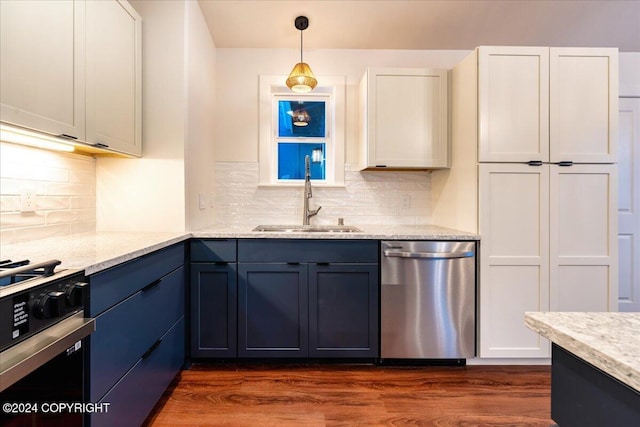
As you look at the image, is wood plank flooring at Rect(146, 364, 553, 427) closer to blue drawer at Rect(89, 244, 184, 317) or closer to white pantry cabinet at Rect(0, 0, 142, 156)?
blue drawer at Rect(89, 244, 184, 317)

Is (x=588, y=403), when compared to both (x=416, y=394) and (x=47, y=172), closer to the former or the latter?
(x=416, y=394)

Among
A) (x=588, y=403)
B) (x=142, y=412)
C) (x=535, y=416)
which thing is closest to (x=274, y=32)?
(x=142, y=412)

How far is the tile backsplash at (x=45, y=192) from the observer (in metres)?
1.50

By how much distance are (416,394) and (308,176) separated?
1.72 m

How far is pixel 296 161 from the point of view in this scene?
2.88 metres

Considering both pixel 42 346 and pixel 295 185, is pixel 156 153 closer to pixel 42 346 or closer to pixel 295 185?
pixel 295 185

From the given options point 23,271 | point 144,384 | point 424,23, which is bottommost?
point 144,384

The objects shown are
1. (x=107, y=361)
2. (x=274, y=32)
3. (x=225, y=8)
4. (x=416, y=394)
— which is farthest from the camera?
(x=274, y=32)

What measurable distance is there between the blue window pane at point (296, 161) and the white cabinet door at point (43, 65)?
1577 millimetres

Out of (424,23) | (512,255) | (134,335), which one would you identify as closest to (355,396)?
(134,335)

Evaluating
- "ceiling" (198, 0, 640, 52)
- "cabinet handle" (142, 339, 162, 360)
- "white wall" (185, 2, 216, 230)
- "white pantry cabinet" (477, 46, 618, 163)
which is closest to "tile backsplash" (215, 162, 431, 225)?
"white wall" (185, 2, 216, 230)

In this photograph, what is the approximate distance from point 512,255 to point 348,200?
132cm

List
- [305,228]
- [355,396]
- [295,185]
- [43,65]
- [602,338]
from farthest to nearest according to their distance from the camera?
[295,185] < [305,228] < [355,396] < [43,65] < [602,338]

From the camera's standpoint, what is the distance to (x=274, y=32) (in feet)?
8.34
